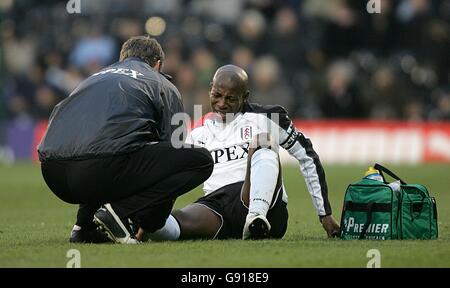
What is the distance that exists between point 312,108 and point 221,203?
581 inches

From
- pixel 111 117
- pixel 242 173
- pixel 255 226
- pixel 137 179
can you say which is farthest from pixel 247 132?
pixel 111 117

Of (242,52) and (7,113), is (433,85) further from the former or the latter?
(7,113)

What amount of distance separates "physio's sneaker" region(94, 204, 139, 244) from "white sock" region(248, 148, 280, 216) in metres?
1.02

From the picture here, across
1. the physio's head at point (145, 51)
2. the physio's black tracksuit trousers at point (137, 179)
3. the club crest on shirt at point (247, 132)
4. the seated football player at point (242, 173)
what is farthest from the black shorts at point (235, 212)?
the physio's head at point (145, 51)

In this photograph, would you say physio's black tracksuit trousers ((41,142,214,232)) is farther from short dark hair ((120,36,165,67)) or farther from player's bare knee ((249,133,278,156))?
short dark hair ((120,36,165,67))

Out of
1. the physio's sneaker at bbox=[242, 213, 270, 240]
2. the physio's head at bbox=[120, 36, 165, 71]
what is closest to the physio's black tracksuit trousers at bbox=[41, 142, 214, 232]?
the physio's sneaker at bbox=[242, 213, 270, 240]

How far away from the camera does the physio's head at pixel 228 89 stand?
858 centimetres

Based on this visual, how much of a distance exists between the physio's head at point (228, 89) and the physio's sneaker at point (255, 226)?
1051 millimetres

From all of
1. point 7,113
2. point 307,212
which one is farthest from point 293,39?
point 307,212

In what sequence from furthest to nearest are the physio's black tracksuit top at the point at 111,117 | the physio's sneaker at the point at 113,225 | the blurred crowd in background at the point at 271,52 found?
the blurred crowd in background at the point at 271,52
the physio's sneaker at the point at 113,225
the physio's black tracksuit top at the point at 111,117

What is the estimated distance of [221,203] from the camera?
8625 millimetres

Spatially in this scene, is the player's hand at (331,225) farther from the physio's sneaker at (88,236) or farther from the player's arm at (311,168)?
the physio's sneaker at (88,236)

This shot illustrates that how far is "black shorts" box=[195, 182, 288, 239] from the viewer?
28.0ft

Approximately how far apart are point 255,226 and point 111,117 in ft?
4.92
